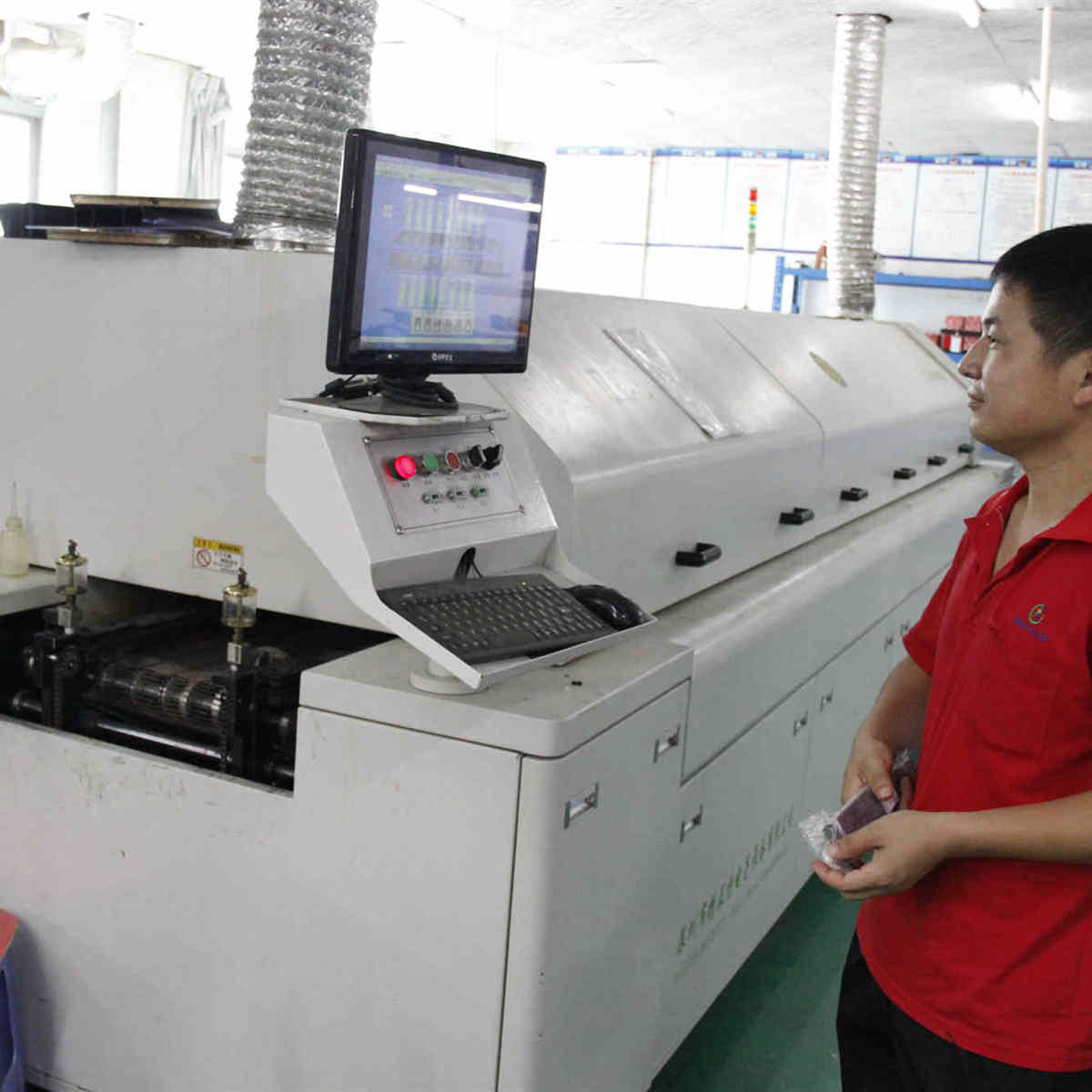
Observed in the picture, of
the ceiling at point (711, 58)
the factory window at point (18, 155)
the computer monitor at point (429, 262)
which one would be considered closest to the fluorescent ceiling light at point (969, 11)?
the ceiling at point (711, 58)

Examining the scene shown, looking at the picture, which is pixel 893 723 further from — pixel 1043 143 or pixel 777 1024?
pixel 1043 143

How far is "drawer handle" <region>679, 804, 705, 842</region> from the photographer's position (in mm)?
1575

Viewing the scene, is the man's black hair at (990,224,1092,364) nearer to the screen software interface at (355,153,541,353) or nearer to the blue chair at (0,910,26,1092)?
the screen software interface at (355,153,541,353)

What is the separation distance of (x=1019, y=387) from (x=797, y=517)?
1.11 metres

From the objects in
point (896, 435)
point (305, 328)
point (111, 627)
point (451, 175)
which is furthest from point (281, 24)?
point (896, 435)

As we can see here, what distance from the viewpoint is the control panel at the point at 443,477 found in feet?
3.96

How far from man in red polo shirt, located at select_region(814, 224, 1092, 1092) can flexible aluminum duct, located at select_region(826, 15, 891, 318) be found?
9.40 feet

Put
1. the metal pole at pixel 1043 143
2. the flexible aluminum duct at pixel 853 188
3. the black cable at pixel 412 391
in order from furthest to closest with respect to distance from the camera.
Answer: the flexible aluminum duct at pixel 853 188 → the metal pole at pixel 1043 143 → the black cable at pixel 412 391

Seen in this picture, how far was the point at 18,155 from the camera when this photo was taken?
6676 millimetres

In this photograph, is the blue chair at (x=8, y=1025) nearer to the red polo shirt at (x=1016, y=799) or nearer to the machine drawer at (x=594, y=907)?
the machine drawer at (x=594, y=907)

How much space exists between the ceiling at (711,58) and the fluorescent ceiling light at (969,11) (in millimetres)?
37

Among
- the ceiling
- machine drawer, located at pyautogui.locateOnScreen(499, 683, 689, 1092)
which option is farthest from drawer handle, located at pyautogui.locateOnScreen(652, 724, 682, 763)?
the ceiling

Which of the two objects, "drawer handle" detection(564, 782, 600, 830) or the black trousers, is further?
"drawer handle" detection(564, 782, 600, 830)

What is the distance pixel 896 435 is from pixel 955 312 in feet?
14.5
